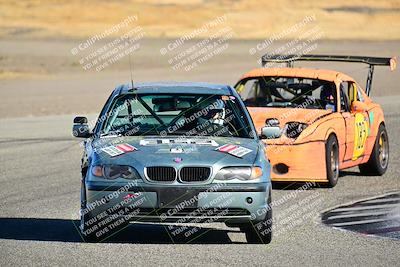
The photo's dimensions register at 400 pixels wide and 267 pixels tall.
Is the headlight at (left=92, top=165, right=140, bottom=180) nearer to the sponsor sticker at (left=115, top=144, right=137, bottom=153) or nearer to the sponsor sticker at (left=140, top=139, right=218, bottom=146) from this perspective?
the sponsor sticker at (left=115, top=144, right=137, bottom=153)

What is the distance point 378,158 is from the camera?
628 inches

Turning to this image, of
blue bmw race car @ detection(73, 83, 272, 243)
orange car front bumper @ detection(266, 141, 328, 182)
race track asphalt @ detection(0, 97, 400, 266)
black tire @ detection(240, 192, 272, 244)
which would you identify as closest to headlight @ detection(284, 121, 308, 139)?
orange car front bumper @ detection(266, 141, 328, 182)

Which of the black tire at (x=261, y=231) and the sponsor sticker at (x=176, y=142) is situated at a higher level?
the sponsor sticker at (x=176, y=142)

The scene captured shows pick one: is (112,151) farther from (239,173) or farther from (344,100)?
(344,100)

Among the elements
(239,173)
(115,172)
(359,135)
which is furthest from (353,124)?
(115,172)

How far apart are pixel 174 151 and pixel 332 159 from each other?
4871mm

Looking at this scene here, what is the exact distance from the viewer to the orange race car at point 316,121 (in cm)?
1379

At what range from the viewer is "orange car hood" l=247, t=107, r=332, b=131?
1429 cm

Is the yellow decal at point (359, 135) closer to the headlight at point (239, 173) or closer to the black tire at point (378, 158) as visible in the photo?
the black tire at point (378, 158)

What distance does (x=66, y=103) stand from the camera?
109 ft

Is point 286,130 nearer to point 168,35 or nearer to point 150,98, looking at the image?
point 150,98

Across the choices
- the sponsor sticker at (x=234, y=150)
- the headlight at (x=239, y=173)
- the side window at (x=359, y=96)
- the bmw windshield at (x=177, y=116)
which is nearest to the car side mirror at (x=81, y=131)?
the bmw windshield at (x=177, y=116)

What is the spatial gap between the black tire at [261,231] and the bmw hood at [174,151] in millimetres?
494

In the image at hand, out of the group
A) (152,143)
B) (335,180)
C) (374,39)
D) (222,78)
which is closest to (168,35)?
(374,39)
